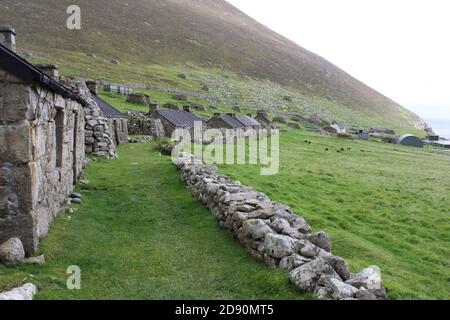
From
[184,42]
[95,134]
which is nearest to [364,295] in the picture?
[95,134]

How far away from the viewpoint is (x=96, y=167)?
21078 mm

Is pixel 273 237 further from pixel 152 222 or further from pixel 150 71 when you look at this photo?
pixel 150 71

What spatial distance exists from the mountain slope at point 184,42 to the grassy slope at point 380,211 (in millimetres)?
78341

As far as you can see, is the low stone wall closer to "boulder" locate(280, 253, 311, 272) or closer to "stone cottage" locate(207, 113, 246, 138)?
"boulder" locate(280, 253, 311, 272)

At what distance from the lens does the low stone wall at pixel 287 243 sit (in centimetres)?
738

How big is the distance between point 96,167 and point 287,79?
12924 centimetres

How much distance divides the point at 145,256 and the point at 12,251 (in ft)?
9.78

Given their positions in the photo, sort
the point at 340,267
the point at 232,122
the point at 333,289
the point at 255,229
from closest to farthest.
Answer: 1. the point at 333,289
2. the point at 340,267
3. the point at 255,229
4. the point at 232,122

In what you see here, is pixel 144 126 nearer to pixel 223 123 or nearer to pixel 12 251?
pixel 223 123

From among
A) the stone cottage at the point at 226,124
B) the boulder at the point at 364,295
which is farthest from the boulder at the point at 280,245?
the stone cottage at the point at 226,124

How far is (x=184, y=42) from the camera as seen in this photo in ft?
454

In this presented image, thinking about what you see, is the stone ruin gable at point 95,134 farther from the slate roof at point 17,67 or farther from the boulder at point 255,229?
the boulder at point 255,229

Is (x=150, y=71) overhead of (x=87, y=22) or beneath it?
beneath
